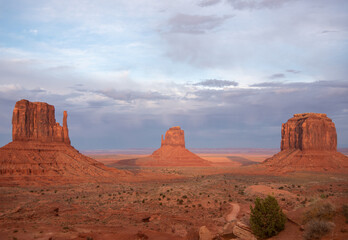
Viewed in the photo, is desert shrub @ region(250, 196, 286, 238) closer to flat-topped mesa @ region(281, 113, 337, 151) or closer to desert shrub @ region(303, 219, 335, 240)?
desert shrub @ region(303, 219, 335, 240)

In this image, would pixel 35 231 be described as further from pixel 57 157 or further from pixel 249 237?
pixel 57 157

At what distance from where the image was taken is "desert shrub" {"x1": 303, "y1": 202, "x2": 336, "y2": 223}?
624 inches

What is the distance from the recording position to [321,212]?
1609cm

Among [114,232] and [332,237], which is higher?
[332,237]

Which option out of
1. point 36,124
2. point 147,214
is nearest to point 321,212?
point 147,214

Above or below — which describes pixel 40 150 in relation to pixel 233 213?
above

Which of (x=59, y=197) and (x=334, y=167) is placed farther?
(x=334, y=167)

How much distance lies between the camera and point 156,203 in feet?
109

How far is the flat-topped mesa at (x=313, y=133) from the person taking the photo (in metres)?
86.0

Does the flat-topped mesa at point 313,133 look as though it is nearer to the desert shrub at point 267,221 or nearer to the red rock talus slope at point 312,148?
the red rock talus slope at point 312,148

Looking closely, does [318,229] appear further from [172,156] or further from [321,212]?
[172,156]

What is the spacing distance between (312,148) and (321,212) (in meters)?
77.0

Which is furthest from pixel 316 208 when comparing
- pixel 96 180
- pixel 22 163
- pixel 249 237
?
pixel 22 163

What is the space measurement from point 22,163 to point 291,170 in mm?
63097
